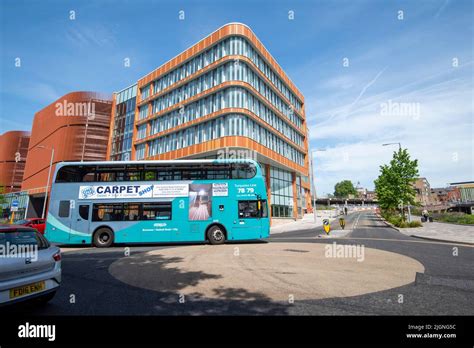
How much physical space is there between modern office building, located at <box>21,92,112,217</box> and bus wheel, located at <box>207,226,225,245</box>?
45326 mm

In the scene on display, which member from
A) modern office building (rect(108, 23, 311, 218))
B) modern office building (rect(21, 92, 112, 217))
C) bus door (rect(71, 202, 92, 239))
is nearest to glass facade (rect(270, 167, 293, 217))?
modern office building (rect(108, 23, 311, 218))

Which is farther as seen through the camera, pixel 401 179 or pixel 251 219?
pixel 401 179

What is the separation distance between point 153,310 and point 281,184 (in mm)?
34905

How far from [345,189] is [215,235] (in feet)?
473

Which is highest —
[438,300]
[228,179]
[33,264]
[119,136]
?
[119,136]

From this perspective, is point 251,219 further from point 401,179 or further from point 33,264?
point 401,179

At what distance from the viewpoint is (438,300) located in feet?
15.1

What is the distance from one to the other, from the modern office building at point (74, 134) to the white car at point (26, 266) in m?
51.3

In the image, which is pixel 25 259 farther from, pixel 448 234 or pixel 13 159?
pixel 13 159

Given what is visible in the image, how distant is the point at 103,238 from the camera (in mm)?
12898

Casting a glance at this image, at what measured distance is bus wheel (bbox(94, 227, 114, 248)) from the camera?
12766 millimetres
